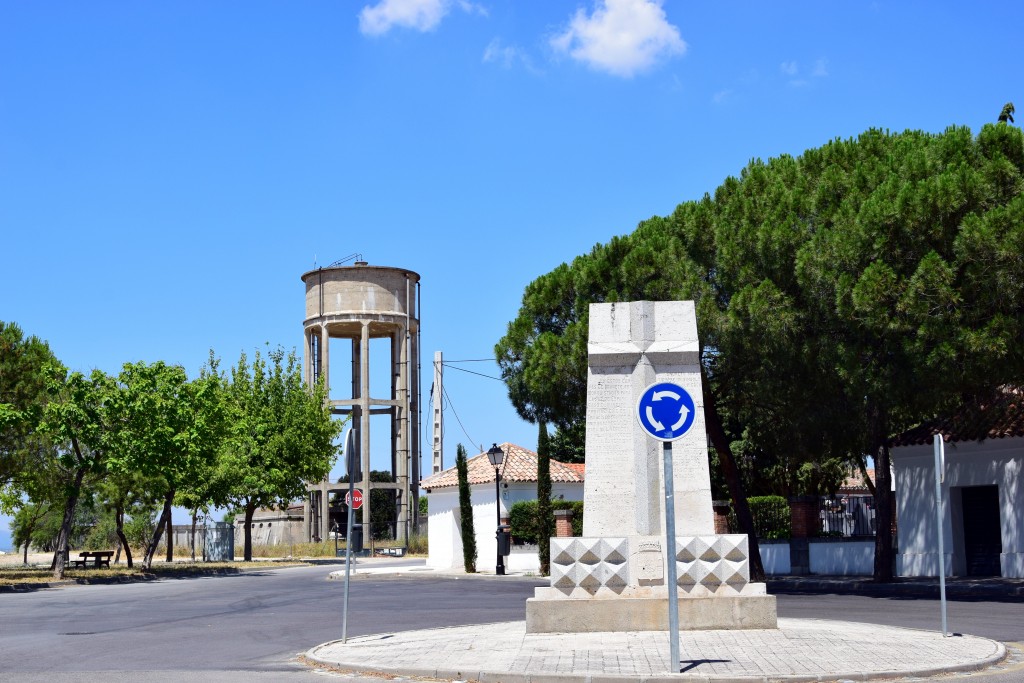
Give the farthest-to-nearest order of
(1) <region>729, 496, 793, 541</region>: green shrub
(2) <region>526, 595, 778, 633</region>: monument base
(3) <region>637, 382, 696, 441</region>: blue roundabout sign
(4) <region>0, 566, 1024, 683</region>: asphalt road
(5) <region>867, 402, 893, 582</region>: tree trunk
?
(1) <region>729, 496, 793, 541</region>: green shrub
(5) <region>867, 402, 893, 582</region>: tree trunk
(2) <region>526, 595, 778, 633</region>: monument base
(4) <region>0, 566, 1024, 683</region>: asphalt road
(3) <region>637, 382, 696, 441</region>: blue roundabout sign

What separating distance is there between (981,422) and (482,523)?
19.7 meters

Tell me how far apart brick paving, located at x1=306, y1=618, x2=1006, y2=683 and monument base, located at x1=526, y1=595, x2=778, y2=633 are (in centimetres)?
15

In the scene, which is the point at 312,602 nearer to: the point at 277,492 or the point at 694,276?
the point at 694,276

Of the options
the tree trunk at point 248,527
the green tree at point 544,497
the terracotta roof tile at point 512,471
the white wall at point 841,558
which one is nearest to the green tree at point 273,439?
the tree trunk at point 248,527

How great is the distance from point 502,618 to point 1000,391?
43.6ft

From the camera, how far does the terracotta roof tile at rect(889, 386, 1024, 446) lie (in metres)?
25.1

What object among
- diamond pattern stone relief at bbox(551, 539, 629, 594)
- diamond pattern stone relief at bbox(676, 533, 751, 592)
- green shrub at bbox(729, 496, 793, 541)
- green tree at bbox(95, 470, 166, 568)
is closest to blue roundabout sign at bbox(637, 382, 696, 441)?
diamond pattern stone relief at bbox(676, 533, 751, 592)

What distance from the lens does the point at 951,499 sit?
1121 inches

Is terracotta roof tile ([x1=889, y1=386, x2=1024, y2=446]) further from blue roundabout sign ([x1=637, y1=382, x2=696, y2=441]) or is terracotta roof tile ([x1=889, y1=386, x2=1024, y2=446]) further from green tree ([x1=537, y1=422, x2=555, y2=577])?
blue roundabout sign ([x1=637, y1=382, x2=696, y2=441])

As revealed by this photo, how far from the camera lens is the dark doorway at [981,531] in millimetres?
27703

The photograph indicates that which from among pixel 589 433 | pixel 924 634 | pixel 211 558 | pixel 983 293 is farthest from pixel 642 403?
pixel 211 558

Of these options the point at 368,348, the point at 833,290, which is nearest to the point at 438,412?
the point at 368,348

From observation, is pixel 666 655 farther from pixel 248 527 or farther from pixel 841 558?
pixel 248 527

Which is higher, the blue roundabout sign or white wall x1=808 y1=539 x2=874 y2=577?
the blue roundabout sign
